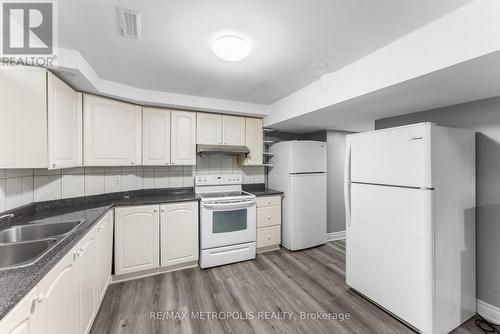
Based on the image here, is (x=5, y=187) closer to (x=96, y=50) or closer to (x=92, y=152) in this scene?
(x=92, y=152)

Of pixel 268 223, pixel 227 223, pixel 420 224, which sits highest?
pixel 420 224

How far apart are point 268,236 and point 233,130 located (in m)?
1.70

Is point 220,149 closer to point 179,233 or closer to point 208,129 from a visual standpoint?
point 208,129

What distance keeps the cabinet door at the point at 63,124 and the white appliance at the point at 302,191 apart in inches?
102

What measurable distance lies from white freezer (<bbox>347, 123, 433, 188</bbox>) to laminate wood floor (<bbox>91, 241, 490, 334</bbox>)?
3.99 ft

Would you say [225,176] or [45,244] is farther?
[225,176]

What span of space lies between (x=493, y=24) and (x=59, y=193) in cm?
363

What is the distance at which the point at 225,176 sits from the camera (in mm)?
3355

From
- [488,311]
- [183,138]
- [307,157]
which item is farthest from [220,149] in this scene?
[488,311]

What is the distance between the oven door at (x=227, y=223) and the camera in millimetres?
2705

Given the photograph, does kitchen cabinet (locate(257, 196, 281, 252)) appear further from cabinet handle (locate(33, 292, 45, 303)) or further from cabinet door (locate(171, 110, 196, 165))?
cabinet handle (locate(33, 292, 45, 303))

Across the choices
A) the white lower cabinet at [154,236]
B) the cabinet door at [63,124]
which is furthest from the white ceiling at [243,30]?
the white lower cabinet at [154,236]

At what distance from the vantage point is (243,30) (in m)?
1.45

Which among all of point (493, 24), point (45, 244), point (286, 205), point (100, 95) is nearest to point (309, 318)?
point (286, 205)
